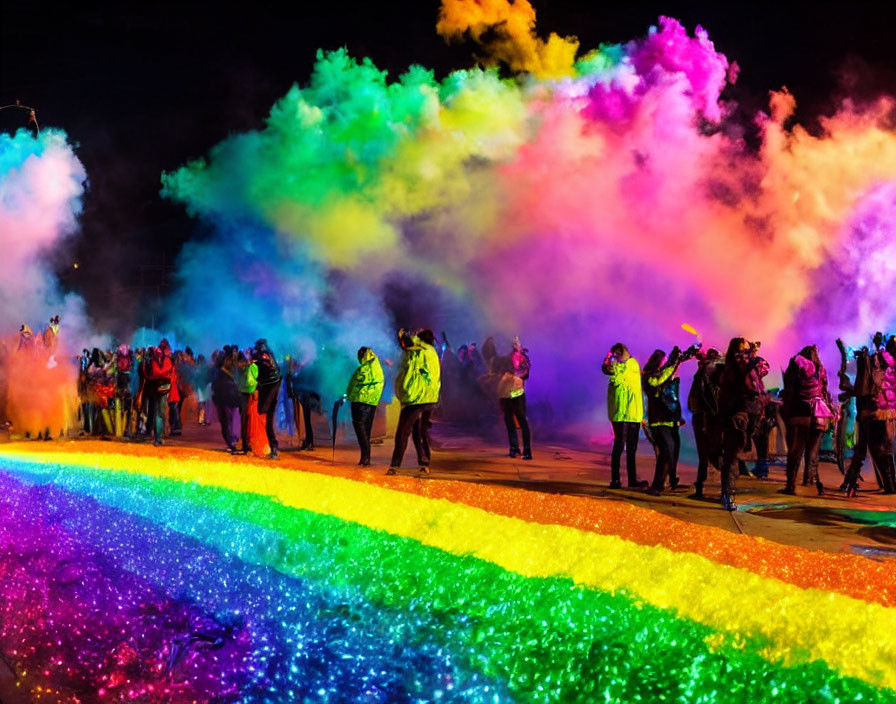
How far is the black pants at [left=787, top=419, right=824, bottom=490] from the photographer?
348 inches

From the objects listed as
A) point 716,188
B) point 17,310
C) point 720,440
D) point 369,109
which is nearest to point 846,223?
point 716,188

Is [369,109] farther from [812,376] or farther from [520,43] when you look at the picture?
[812,376]

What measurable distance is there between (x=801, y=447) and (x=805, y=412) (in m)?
0.37

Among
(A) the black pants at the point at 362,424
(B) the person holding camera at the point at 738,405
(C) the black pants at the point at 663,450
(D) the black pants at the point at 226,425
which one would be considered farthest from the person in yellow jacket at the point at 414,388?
(D) the black pants at the point at 226,425

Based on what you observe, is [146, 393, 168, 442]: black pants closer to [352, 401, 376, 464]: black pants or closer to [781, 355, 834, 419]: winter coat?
[352, 401, 376, 464]: black pants

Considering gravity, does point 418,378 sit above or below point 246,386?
above

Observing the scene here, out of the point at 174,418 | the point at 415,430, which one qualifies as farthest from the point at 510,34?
the point at 415,430

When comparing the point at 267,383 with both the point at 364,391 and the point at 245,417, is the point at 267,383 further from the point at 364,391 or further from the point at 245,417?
the point at 364,391

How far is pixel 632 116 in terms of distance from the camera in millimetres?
16859

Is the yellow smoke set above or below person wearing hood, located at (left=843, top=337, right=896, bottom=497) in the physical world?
above

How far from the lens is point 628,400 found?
9031 mm

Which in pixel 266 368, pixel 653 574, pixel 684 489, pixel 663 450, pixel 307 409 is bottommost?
pixel 684 489

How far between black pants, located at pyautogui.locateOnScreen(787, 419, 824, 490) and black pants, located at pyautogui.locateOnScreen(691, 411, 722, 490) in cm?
93

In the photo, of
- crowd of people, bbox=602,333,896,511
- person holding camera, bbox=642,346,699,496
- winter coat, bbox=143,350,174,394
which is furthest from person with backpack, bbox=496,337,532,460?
winter coat, bbox=143,350,174,394
